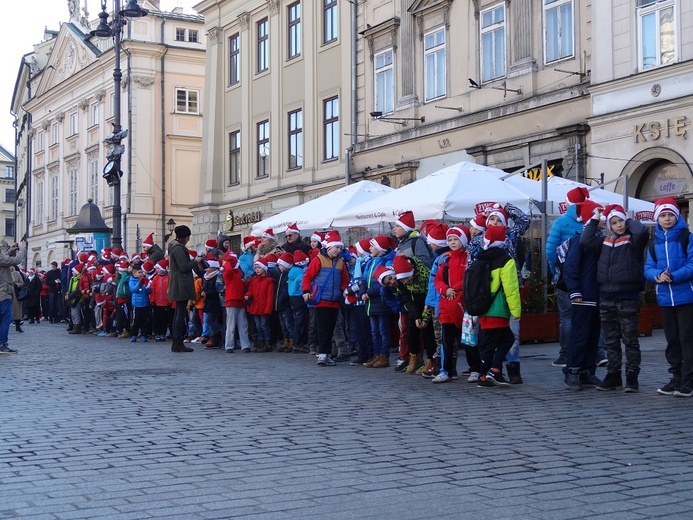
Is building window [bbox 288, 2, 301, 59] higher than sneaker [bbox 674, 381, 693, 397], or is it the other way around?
building window [bbox 288, 2, 301, 59]

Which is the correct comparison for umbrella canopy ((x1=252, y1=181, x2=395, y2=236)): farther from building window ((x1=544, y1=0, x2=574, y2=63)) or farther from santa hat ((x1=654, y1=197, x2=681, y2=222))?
santa hat ((x1=654, y1=197, x2=681, y2=222))

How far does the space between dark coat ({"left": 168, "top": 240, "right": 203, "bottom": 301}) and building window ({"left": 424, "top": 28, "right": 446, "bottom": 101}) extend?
12336 millimetres

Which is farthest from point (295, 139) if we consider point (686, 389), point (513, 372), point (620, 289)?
point (686, 389)

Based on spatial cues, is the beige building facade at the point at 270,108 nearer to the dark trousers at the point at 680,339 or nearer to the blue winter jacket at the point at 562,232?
the blue winter jacket at the point at 562,232

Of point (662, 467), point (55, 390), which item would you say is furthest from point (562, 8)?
point (662, 467)

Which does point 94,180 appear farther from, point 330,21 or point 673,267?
point 673,267

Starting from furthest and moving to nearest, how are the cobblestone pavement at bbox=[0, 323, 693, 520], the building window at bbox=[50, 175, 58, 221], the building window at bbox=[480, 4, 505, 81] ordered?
the building window at bbox=[50, 175, 58, 221], the building window at bbox=[480, 4, 505, 81], the cobblestone pavement at bbox=[0, 323, 693, 520]

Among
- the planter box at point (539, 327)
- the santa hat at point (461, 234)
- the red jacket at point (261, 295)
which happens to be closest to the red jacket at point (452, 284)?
the santa hat at point (461, 234)

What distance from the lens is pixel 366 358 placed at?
1413 centimetres

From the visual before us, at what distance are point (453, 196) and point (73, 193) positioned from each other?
50066 millimetres

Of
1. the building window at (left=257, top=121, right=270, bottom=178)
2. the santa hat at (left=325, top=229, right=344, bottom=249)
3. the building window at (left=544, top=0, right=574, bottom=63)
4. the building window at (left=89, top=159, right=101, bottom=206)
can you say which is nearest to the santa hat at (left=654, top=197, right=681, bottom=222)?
the santa hat at (left=325, top=229, right=344, bottom=249)

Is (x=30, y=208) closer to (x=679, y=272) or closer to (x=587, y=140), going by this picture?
(x=587, y=140)

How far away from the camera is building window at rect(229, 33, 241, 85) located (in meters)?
39.1

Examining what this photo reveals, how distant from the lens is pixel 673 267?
31.9 feet
